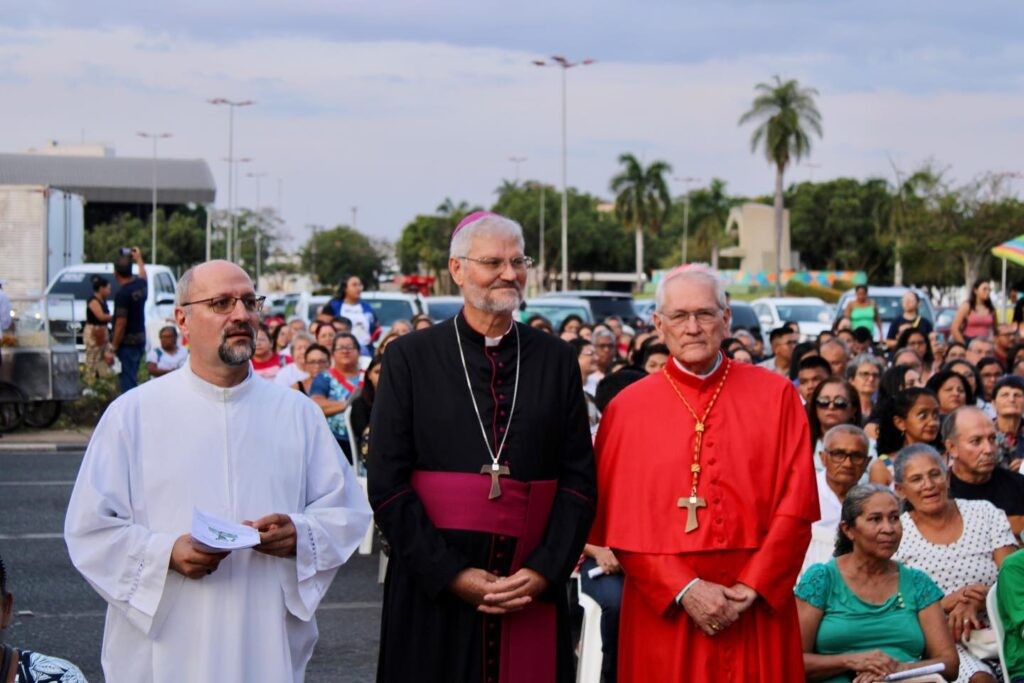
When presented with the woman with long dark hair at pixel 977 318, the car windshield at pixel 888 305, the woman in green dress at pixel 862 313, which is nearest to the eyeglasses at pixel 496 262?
the woman with long dark hair at pixel 977 318

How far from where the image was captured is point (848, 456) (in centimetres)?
767

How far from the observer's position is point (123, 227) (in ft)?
284

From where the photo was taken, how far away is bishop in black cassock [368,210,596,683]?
5172 mm

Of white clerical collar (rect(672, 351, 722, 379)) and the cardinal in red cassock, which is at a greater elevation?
white clerical collar (rect(672, 351, 722, 379))

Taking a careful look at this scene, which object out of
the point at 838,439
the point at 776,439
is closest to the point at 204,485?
the point at 776,439

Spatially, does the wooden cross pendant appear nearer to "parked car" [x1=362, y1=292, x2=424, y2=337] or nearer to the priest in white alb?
the priest in white alb

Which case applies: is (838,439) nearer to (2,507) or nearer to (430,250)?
(2,507)

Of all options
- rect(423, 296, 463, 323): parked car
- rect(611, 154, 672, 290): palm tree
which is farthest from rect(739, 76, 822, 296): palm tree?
rect(423, 296, 463, 323): parked car

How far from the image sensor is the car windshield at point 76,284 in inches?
1030

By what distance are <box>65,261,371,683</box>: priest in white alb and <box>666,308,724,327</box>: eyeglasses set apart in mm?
1301

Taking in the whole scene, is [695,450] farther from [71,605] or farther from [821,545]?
[71,605]

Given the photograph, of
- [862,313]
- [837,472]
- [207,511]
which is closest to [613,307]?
[862,313]

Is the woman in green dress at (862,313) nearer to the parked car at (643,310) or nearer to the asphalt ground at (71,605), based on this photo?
the parked car at (643,310)

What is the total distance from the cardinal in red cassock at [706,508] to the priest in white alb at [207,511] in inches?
40.6
